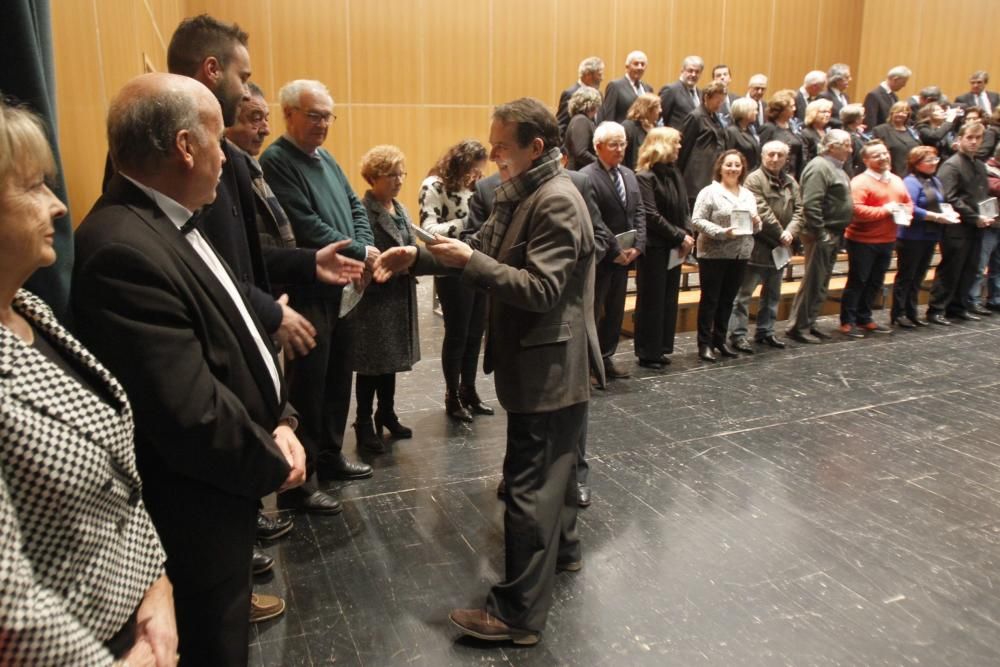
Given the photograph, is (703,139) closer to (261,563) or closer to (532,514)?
(532,514)

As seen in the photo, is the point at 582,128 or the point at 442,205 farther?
the point at 582,128

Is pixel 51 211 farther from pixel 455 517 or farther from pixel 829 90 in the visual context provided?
pixel 829 90

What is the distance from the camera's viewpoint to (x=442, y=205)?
161 inches

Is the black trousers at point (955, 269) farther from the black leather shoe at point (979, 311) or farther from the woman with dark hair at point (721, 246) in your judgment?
the woman with dark hair at point (721, 246)

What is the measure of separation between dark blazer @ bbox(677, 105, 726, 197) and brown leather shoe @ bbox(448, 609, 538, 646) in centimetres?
514

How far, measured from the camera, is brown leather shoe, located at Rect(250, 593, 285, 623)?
7.61 ft

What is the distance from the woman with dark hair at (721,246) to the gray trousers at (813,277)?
0.84m

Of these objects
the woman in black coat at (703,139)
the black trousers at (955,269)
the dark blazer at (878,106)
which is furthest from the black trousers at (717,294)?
the dark blazer at (878,106)

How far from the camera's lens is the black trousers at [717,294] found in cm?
532

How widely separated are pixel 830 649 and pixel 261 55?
771 cm

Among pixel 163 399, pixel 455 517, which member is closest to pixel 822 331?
pixel 455 517

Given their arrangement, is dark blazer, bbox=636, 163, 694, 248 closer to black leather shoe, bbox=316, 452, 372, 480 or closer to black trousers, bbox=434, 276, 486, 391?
black trousers, bbox=434, 276, 486, 391

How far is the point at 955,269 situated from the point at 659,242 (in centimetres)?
324

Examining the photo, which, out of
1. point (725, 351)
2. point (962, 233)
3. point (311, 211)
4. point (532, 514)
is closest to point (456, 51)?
point (725, 351)
